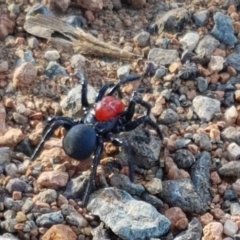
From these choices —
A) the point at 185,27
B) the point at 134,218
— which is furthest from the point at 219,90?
the point at 134,218

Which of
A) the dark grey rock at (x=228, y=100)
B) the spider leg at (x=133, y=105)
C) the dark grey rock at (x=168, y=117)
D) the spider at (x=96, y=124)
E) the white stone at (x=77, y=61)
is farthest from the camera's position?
the white stone at (x=77, y=61)

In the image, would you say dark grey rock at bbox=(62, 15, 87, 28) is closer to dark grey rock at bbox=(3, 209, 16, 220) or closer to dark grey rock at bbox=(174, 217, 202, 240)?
dark grey rock at bbox=(3, 209, 16, 220)

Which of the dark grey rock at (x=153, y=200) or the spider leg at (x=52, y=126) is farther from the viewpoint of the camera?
the spider leg at (x=52, y=126)

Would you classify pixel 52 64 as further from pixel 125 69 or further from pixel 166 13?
pixel 166 13

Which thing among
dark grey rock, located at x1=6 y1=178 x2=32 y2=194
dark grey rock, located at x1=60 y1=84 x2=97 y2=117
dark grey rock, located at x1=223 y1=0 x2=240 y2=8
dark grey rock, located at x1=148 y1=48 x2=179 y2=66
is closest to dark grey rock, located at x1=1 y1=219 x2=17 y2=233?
dark grey rock, located at x1=6 y1=178 x2=32 y2=194

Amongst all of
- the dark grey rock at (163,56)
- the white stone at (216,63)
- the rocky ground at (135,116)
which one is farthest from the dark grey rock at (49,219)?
the white stone at (216,63)

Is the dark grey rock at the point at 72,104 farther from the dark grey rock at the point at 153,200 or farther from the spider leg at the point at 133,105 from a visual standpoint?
the dark grey rock at the point at 153,200

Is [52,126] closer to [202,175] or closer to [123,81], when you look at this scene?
[123,81]
